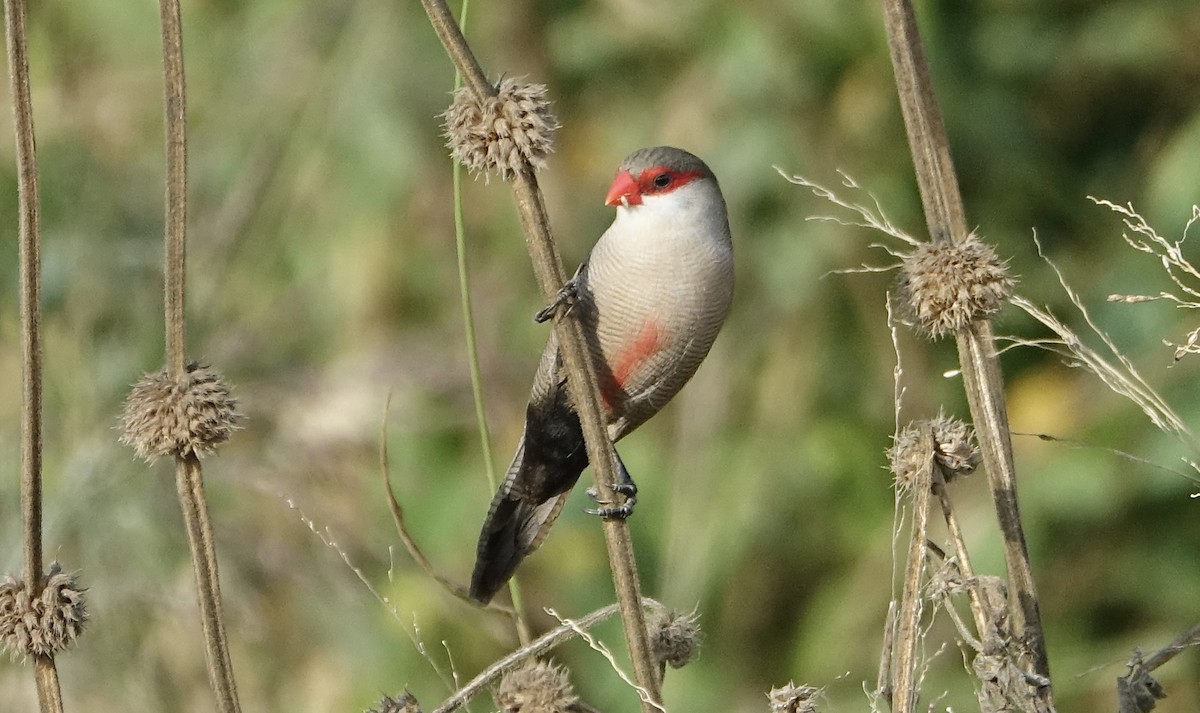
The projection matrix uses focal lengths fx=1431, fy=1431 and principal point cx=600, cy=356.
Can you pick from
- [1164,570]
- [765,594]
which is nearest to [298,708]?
[765,594]

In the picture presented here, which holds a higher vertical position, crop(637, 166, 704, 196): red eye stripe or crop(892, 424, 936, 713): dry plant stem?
crop(637, 166, 704, 196): red eye stripe

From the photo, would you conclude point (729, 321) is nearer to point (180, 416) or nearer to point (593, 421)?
point (593, 421)

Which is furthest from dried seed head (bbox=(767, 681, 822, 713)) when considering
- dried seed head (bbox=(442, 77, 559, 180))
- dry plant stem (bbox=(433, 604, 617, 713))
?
dried seed head (bbox=(442, 77, 559, 180))

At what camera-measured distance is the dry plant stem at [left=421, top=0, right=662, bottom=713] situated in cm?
166

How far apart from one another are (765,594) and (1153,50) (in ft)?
6.90

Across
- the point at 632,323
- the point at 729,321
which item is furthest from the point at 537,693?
the point at 729,321

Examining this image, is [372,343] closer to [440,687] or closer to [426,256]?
[426,256]

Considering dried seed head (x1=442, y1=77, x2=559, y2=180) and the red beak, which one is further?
the red beak

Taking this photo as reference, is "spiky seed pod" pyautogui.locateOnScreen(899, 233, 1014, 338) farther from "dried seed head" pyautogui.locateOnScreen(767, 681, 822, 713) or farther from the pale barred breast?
the pale barred breast

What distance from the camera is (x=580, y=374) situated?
180cm

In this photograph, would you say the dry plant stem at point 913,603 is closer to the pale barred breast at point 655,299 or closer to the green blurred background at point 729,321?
the pale barred breast at point 655,299

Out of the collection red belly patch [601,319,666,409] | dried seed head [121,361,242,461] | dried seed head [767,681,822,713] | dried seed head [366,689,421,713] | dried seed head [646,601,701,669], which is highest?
red belly patch [601,319,666,409]

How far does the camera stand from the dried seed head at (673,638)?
195 cm

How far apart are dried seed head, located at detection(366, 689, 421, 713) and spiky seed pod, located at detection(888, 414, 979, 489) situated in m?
0.65
